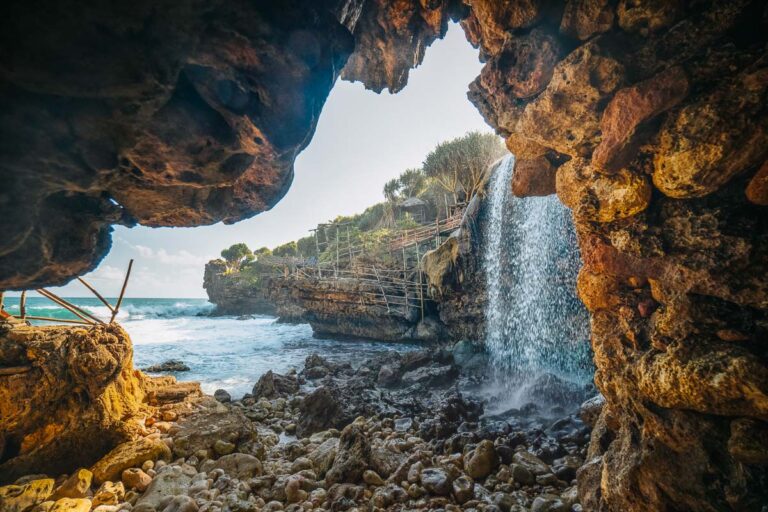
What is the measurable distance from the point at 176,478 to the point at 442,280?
38.5ft

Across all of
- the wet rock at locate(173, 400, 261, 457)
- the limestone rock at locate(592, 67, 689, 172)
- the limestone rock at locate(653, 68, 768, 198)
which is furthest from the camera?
the wet rock at locate(173, 400, 261, 457)

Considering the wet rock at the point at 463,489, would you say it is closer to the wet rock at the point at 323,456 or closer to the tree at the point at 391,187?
the wet rock at the point at 323,456

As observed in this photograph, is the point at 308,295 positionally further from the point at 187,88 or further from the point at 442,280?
the point at 187,88

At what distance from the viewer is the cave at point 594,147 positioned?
194 centimetres

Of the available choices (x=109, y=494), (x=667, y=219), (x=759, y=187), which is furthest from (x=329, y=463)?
(x=759, y=187)

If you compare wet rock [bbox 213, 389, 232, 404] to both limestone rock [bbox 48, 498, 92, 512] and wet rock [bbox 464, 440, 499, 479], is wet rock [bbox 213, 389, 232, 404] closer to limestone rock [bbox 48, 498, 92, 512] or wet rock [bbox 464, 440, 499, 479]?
limestone rock [bbox 48, 498, 92, 512]

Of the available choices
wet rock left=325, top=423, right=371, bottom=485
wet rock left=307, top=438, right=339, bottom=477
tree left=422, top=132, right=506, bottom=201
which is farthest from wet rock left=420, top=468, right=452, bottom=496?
tree left=422, top=132, right=506, bottom=201

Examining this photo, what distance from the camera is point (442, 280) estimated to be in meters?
14.1

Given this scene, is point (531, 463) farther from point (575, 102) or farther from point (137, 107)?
point (137, 107)

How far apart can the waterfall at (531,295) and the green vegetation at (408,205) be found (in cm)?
288

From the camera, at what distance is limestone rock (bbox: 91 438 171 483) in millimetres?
4051

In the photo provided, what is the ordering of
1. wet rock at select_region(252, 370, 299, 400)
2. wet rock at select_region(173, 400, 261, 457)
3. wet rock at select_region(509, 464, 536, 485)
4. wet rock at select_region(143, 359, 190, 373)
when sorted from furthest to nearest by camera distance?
wet rock at select_region(143, 359, 190, 373), wet rock at select_region(252, 370, 299, 400), wet rock at select_region(173, 400, 261, 457), wet rock at select_region(509, 464, 536, 485)

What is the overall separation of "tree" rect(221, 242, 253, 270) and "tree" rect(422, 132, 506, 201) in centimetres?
3587

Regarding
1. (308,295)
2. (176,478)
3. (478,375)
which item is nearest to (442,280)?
(478,375)
